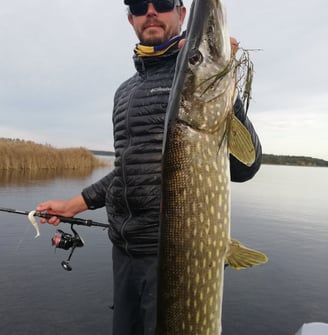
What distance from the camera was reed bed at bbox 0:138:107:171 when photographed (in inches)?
862

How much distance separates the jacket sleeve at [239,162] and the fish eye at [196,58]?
0.91 ft

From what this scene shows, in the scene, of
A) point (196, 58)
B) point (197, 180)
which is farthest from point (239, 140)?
point (196, 58)

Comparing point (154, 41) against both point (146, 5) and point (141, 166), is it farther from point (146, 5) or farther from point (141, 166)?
point (141, 166)

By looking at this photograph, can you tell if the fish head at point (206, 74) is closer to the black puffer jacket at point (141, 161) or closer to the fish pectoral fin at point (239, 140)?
the fish pectoral fin at point (239, 140)

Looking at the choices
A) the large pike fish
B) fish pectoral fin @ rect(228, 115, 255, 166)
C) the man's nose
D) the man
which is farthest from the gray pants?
the man's nose

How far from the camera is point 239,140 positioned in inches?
65.8

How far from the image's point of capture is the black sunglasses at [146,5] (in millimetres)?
2357

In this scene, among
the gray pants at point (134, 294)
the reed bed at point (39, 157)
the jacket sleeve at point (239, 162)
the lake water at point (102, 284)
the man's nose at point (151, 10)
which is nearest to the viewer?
the jacket sleeve at point (239, 162)

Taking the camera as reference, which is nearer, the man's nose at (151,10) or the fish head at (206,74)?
the fish head at (206,74)

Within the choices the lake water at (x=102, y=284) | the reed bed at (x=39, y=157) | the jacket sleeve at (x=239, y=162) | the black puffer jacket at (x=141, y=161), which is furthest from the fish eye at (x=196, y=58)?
the reed bed at (x=39, y=157)

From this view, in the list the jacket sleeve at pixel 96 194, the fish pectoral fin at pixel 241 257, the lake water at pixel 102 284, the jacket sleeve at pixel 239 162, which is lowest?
the lake water at pixel 102 284

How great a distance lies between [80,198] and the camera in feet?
9.54

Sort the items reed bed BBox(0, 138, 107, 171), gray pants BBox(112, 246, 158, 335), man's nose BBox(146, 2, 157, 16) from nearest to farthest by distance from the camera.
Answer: gray pants BBox(112, 246, 158, 335)
man's nose BBox(146, 2, 157, 16)
reed bed BBox(0, 138, 107, 171)

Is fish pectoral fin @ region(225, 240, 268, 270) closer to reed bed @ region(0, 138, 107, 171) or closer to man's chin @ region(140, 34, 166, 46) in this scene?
man's chin @ region(140, 34, 166, 46)
